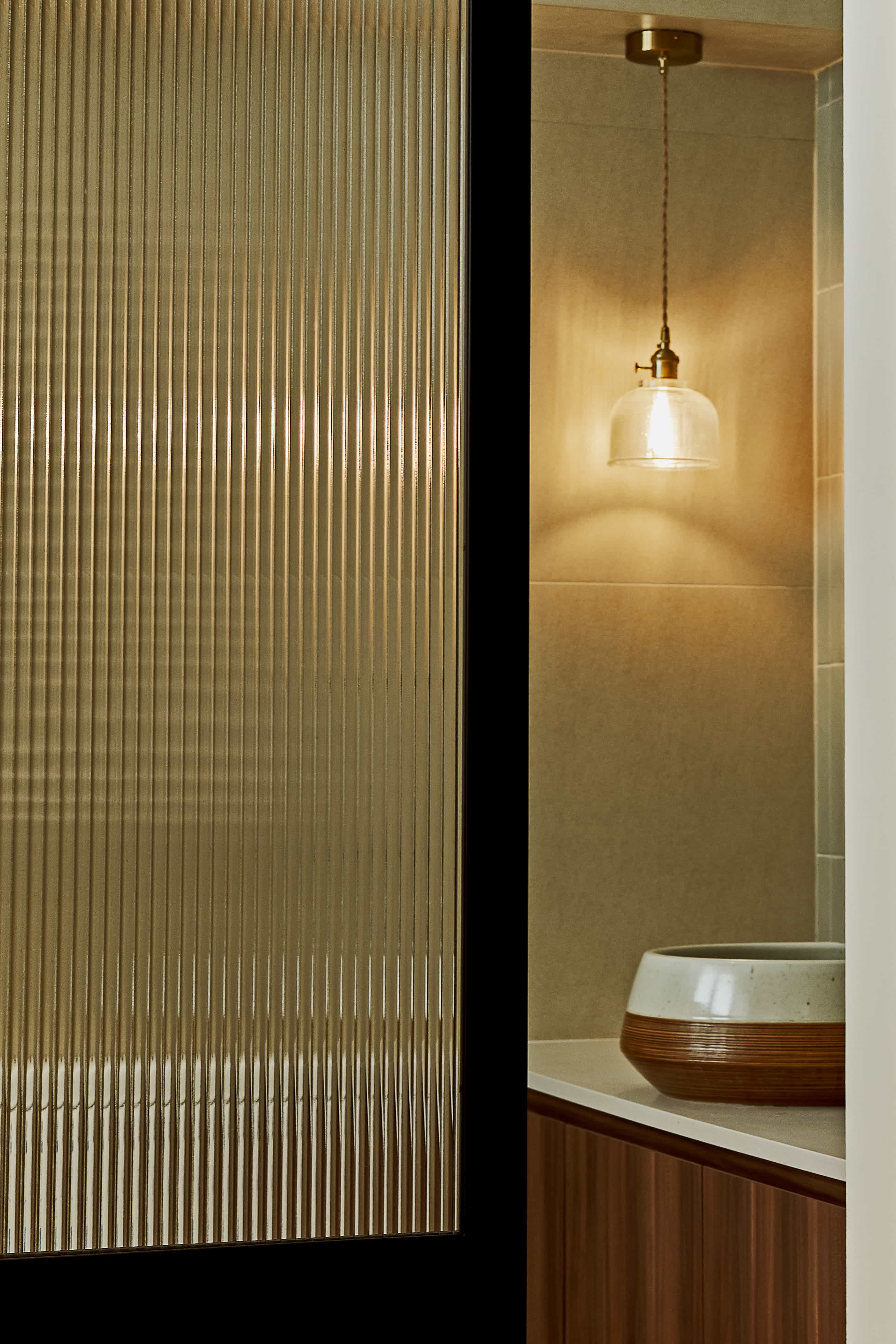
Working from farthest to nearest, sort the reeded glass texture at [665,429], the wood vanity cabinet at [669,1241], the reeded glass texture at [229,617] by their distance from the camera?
1. the reeded glass texture at [665,429]
2. the wood vanity cabinet at [669,1241]
3. the reeded glass texture at [229,617]

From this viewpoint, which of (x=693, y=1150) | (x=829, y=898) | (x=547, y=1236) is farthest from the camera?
(x=829, y=898)

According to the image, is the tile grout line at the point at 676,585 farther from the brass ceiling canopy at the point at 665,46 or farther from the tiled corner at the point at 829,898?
the brass ceiling canopy at the point at 665,46

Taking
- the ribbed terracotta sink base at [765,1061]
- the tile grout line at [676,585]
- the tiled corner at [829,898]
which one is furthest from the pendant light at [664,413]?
the ribbed terracotta sink base at [765,1061]

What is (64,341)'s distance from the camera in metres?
0.79

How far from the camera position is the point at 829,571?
1.68 metres

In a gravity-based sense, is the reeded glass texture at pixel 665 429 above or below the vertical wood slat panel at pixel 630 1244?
above

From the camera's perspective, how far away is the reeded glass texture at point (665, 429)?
1.54m

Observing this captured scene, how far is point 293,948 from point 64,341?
0.32 m

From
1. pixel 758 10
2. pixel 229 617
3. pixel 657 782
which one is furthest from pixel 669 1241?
pixel 758 10

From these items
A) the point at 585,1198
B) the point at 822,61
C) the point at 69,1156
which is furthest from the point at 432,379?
the point at 822,61

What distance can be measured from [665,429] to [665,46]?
39cm

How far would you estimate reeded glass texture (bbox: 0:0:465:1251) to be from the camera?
787 millimetres

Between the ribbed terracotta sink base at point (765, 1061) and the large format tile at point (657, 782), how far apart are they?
361 mm

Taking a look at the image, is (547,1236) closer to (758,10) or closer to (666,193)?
(666,193)
